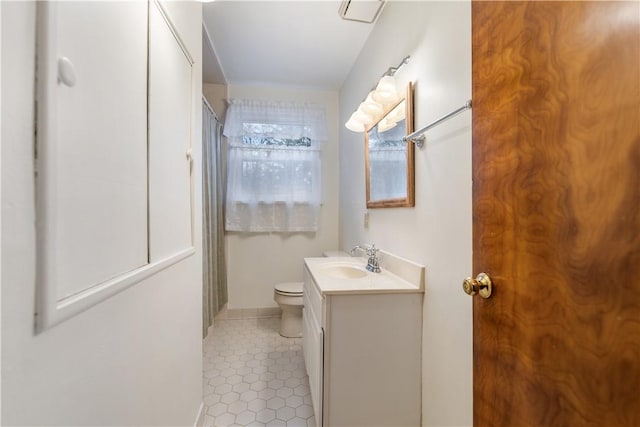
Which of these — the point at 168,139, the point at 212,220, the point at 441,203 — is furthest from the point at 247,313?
the point at 441,203

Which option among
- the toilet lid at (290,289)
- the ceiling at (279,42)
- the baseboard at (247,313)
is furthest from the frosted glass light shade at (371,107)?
the baseboard at (247,313)

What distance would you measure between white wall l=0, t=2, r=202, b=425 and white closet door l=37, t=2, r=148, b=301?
24 millimetres

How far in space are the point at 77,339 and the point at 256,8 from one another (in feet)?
6.59

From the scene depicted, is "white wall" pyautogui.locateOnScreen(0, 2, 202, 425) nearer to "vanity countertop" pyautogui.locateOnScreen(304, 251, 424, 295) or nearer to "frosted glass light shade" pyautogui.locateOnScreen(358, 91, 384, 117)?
"vanity countertop" pyautogui.locateOnScreen(304, 251, 424, 295)

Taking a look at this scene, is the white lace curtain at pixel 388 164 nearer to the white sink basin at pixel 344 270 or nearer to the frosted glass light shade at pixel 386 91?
the frosted glass light shade at pixel 386 91

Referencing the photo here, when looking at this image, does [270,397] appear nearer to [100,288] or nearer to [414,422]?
[414,422]

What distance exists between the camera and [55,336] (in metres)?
0.50

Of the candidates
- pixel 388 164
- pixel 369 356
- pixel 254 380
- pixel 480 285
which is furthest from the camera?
pixel 254 380

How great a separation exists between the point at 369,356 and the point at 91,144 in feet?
4.25

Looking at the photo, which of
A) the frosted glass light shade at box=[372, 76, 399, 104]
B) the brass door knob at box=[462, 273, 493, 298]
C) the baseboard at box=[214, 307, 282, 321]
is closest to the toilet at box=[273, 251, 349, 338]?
the baseboard at box=[214, 307, 282, 321]

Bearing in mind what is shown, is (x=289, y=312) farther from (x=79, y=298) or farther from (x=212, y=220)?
(x=79, y=298)

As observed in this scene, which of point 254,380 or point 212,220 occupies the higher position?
point 212,220

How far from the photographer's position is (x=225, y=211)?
2.86 m

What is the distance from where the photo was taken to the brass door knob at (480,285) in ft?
2.41
